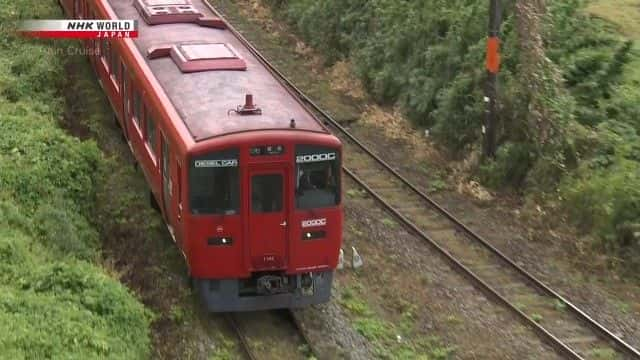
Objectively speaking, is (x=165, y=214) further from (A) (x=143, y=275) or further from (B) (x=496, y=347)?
(B) (x=496, y=347)

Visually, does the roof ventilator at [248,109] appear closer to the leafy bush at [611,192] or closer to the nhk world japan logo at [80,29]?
the nhk world japan logo at [80,29]

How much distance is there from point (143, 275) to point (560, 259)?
7.03m

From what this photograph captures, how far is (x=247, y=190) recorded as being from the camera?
12.3 metres

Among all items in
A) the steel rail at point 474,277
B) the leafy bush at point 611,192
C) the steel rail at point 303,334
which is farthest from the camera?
the leafy bush at point 611,192

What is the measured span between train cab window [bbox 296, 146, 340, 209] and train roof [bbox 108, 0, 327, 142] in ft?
1.37

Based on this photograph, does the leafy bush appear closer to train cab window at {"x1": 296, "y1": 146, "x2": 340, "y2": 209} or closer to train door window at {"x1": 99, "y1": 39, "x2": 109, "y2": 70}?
train cab window at {"x1": 296, "y1": 146, "x2": 340, "y2": 209}

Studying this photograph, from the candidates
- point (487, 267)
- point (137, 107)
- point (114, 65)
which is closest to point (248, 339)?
point (487, 267)

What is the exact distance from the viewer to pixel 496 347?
13.2 m

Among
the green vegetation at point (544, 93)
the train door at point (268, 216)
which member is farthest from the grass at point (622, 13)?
the train door at point (268, 216)

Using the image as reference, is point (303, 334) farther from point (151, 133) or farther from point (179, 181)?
point (151, 133)

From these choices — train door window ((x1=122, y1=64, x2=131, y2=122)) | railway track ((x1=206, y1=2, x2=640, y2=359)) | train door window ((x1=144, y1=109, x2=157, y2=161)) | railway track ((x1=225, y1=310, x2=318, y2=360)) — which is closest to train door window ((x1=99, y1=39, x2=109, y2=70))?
train door window ((x1=122, y1=64, x2=131, y2=122))

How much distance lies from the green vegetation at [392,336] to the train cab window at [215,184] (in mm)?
2638

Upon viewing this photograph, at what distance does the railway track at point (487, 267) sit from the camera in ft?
44.4

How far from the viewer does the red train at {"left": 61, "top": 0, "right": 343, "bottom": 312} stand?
12.2m
